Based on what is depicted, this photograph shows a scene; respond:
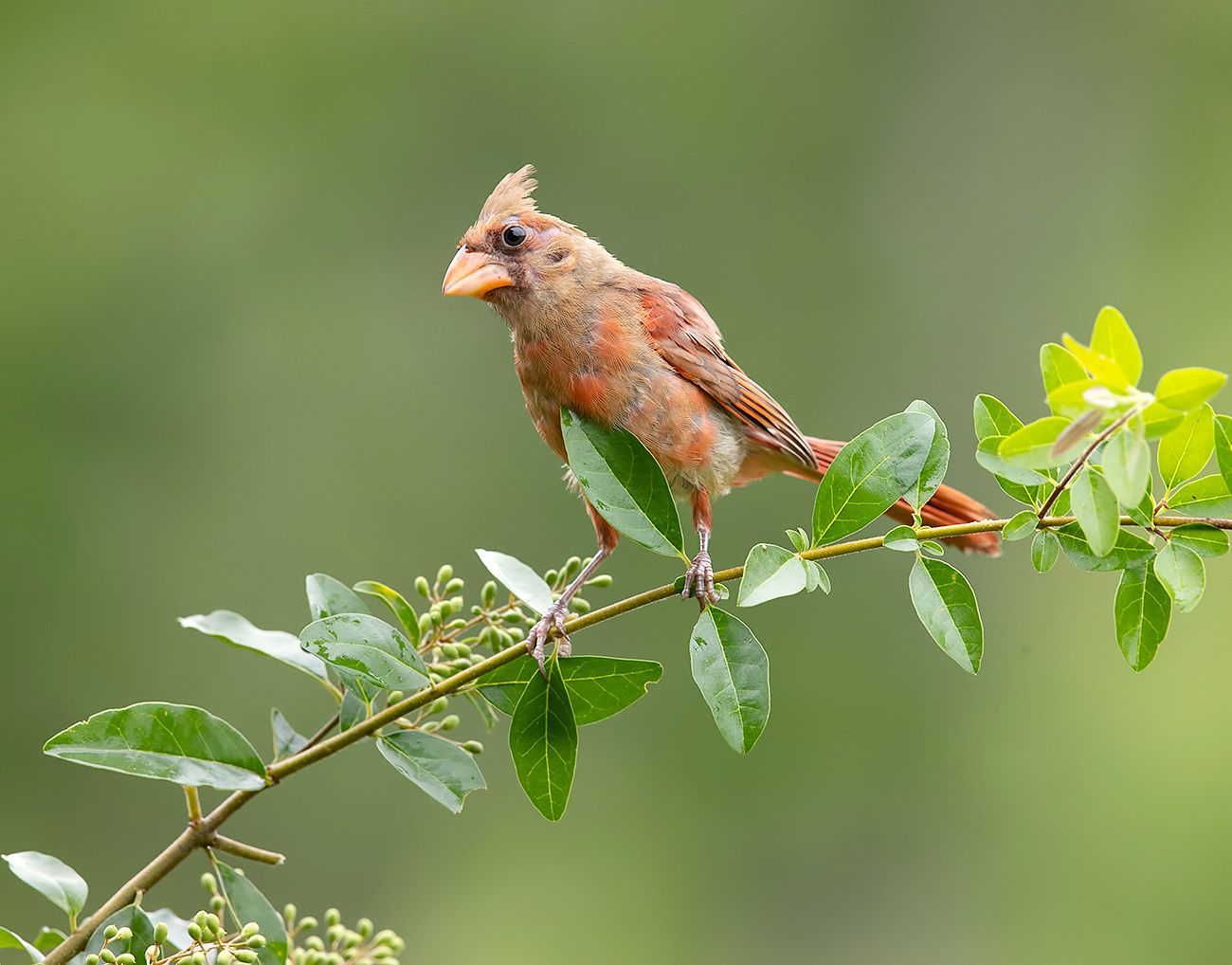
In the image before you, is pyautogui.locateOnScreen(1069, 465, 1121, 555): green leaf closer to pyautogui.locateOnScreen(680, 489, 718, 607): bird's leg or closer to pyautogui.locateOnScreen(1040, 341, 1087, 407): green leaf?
pyautogui.locateOnScreen(1040, 341, 1087, 407): green leaf

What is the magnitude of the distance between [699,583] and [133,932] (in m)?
1.08

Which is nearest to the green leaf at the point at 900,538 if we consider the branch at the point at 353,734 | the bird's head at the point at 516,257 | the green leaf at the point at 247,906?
the branch at the point at 353,734

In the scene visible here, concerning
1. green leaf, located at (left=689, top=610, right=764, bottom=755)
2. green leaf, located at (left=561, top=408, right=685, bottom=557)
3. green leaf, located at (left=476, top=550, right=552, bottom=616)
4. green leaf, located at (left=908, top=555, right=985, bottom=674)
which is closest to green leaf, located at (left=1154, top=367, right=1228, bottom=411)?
green leaf, located at (left=908, top=555, right=985, bottom=674)

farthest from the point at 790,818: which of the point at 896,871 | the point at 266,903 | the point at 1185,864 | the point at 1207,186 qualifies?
the point at 266,903

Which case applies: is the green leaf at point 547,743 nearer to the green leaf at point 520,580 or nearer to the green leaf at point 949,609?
the green leaf at point 520,580

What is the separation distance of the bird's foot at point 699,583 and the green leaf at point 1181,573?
0.72 meters

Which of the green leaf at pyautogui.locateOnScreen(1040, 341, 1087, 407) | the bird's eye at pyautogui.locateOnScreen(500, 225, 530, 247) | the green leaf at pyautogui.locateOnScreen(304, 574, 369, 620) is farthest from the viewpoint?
the bird's eye at pyautogui.locateOnScreen(500, 225, 530, 247)

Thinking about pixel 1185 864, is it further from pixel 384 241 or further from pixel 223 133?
pixel 223 133

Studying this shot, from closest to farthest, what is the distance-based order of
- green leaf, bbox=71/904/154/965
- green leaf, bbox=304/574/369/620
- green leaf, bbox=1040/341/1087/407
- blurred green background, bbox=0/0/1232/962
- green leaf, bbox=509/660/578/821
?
green leaf, bbox=1040/341/1087/407
green leaf, bbox=71/904/154/965
green leaf, bbox=509/660/578/821
green leaf, bbox=304/574/369/620
blurred green background, bbox=0/0/1232/962

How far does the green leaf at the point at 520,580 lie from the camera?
2.34m

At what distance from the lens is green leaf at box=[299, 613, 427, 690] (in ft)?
6.88

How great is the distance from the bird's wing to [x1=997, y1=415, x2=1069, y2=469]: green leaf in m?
1.52

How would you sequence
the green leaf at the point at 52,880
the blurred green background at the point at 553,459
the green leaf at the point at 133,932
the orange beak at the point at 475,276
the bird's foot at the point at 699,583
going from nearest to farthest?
the green leaf at the point at 133,932 < the green leaf at the point at 52,880 < the bird's foot at the point at 699,583 < the orange beak at the point at 475,276 < the blurred green background at the point at 553,459

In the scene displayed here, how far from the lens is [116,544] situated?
12273 millimetres
